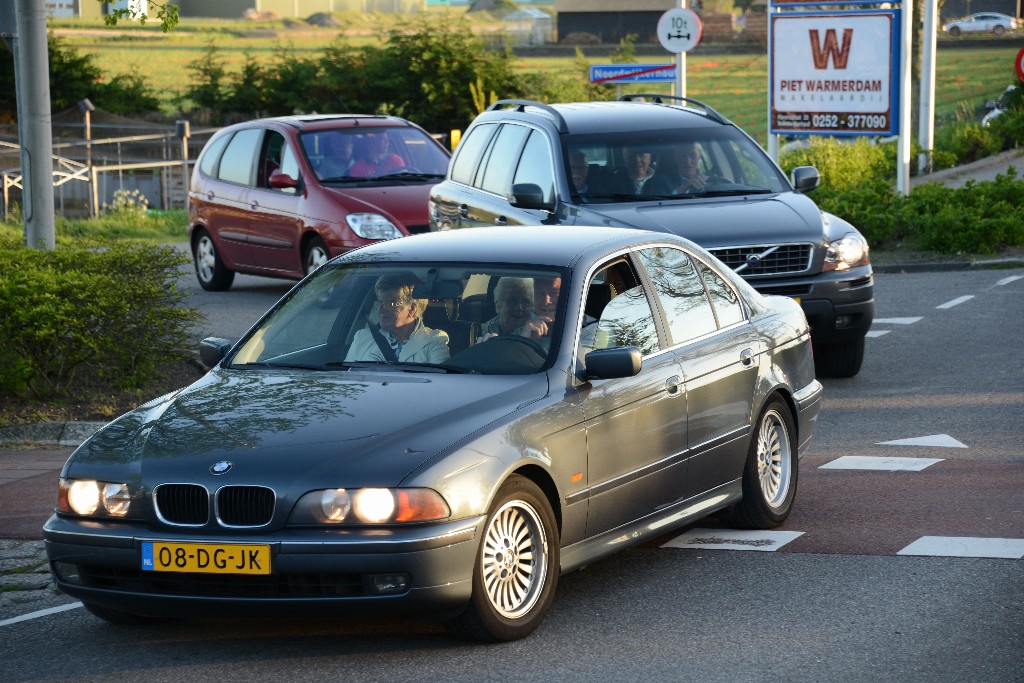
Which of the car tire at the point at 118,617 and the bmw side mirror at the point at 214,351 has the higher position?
the bmw side mirror at the point at 214,351

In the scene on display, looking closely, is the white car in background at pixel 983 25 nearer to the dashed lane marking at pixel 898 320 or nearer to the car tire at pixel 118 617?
the dashed lane marking at pixel 898 320

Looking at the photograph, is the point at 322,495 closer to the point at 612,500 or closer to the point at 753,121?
the point at 612,500

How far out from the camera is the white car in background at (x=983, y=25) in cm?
8344

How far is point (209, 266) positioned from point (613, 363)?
42.4 feet

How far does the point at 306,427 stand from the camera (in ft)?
20.6

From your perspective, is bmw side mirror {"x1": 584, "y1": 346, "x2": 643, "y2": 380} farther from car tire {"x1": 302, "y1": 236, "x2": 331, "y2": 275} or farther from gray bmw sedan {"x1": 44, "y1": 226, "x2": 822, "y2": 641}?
car tire {"x1": 302, "y1": 236, "x2": 331, "y2": 275}

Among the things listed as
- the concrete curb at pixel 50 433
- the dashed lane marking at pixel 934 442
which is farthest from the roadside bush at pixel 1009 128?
the concrete curb at pixel 50 433

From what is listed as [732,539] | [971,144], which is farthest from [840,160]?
[732,539]

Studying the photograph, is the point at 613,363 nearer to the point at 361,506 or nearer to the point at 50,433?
the point at 361,506

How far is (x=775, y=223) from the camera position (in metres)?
12.3

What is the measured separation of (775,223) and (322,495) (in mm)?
7013

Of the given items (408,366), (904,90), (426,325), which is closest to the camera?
(408,366)

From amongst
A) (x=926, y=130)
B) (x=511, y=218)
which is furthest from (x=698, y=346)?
(x=926, y=130)

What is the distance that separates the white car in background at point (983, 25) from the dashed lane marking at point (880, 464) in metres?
75.7
